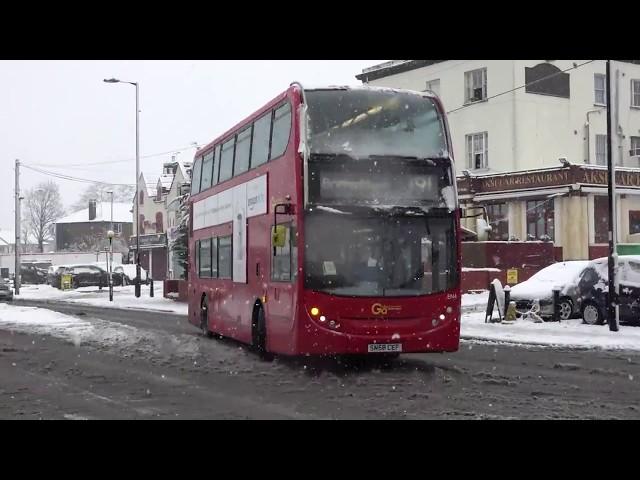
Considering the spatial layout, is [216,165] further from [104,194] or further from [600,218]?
[104,194]

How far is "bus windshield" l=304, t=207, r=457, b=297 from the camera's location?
12898mm

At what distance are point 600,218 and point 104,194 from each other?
99987 millimetres

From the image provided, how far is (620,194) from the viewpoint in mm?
39531

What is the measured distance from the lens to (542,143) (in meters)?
41.4

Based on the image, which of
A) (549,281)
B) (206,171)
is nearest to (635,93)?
(549,281)

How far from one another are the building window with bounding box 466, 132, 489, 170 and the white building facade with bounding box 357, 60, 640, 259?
0.05m

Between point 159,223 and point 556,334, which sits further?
point 159,223

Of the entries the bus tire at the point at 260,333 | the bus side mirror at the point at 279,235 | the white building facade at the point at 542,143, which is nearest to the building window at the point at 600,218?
the white building facade at the point at 542,143

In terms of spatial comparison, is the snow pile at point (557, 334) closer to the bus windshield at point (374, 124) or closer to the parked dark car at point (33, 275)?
the bus windshield at point (374, 124)

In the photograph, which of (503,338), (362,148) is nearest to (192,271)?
(503,338)

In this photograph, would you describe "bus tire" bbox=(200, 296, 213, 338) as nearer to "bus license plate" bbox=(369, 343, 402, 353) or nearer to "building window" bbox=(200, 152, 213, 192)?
"building window" bbox=(200, 152, 213, 192)


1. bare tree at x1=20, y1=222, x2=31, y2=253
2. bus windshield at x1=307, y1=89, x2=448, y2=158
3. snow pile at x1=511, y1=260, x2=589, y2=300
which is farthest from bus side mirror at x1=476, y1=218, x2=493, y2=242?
bare tree at x1=20, y1=222, x2=31, y2=253
